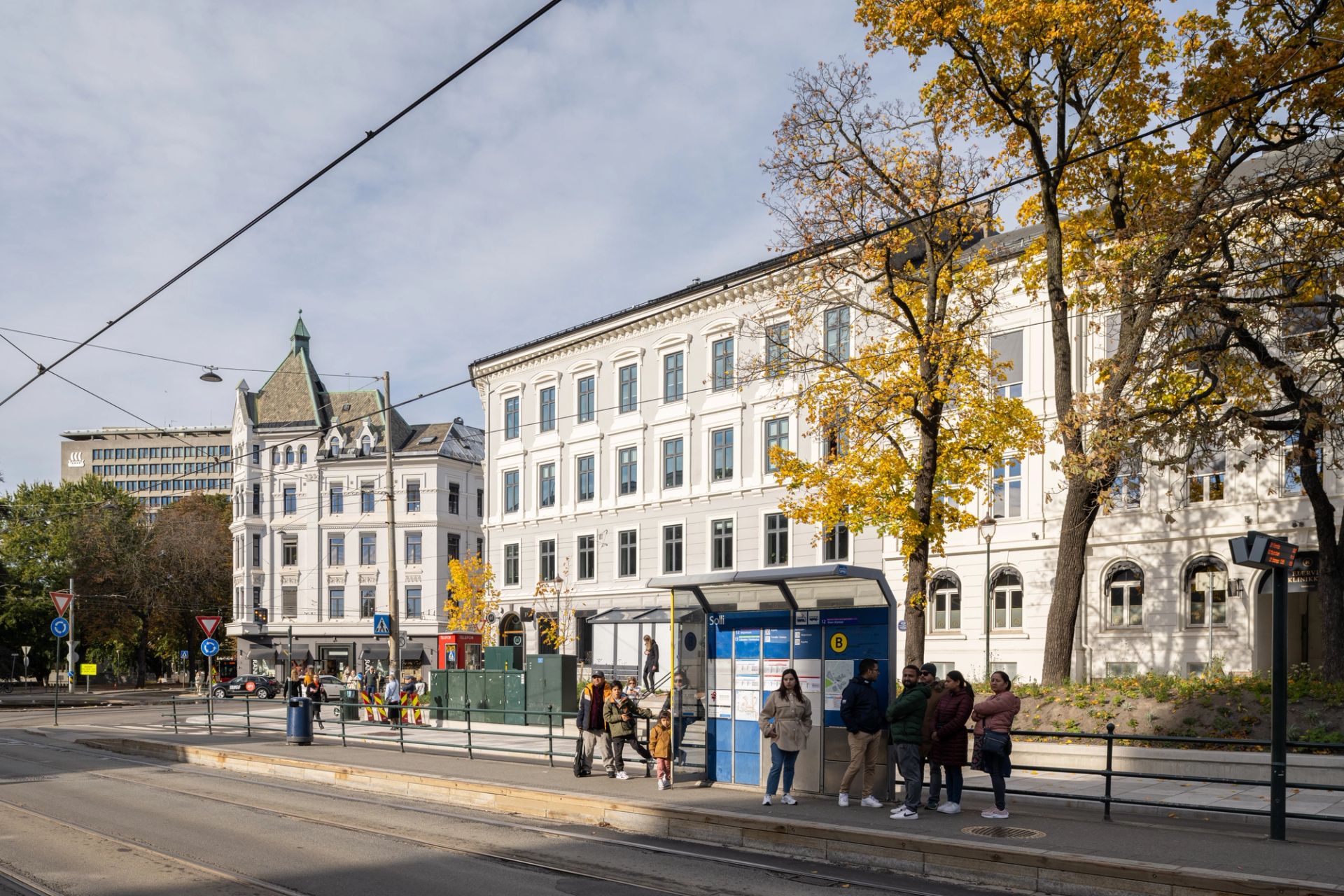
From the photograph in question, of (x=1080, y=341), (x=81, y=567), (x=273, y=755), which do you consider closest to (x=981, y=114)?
(x=1080, y=341)

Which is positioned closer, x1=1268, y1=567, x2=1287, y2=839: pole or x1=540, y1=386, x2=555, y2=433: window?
x1=1268, y1=567, x2=1287, y2=839: pole

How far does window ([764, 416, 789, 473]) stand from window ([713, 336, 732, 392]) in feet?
6.82

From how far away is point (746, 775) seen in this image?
659 inches

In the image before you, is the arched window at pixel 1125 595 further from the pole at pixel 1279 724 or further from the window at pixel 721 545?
the pole at pixel 1279 724

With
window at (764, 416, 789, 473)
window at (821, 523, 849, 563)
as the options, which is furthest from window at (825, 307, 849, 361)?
window at (821, 523, 849, 563)

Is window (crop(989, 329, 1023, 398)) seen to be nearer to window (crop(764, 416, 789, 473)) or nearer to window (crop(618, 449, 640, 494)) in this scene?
window (crop(764, 416, 789, 473))

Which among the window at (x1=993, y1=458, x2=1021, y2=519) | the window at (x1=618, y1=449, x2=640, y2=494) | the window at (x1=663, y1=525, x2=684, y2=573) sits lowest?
the window at (x1=663, y1=525, x2=684, y2=573)

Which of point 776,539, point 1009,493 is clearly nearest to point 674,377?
point 776,539

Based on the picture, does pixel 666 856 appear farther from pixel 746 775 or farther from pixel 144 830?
pixel 144 830

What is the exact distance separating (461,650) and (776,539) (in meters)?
11.5

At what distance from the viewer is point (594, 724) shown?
18.3 metres

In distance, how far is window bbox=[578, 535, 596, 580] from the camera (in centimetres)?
4947

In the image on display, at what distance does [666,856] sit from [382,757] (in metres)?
11.6

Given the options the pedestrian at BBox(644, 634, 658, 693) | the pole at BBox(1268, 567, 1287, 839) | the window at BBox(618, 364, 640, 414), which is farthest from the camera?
the window at BBox(618, 364, 640, 414)
